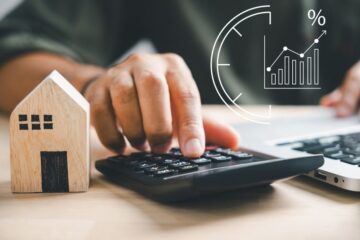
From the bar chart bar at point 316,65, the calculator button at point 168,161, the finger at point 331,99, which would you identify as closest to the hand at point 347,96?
the finger at point 331,99

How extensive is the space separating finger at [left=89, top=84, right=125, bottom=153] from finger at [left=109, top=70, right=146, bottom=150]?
13mm

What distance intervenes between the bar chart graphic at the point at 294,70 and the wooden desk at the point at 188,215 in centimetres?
→ 16

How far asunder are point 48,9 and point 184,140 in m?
0.72

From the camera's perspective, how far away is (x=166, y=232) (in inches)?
11.3

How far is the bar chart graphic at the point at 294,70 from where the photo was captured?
514 mm

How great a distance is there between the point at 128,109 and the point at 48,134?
5.0 inches

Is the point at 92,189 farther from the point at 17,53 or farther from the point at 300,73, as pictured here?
the point at 17,53

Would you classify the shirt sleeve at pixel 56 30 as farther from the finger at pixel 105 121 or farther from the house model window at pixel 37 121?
the house model window at pixel 37 121

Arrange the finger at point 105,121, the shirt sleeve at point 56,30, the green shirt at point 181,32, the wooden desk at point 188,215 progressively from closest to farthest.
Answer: the wooden desk at point 188,215 → the finger at point 105,121 → the green shirt at point 181,32 → the shirt sleeve at point 56,30

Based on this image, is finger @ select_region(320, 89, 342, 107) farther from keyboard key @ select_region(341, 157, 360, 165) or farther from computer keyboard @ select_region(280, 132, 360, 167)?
keyboard key @ select_region(341, 157, 360, 165)

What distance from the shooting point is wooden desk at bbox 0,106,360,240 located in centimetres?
28

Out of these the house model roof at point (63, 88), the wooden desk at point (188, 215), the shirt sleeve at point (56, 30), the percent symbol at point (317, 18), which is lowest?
the wooden desk at point (188, 215)

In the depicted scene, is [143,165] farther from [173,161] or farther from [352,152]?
[352,152]
